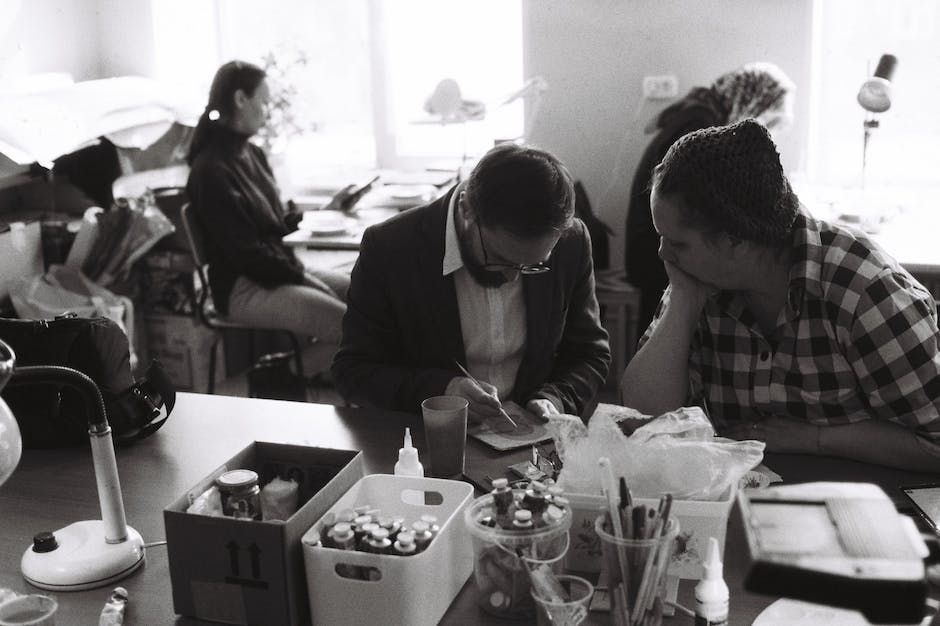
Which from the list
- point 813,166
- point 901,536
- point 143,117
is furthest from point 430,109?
point 901,536

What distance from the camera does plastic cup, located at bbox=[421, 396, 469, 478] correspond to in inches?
60.7

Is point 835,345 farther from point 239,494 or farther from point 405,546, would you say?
point 239,494

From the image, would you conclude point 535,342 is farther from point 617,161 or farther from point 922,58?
point 922,58

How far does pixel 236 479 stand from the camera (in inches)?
50.7

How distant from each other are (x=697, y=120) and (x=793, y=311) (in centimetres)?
202

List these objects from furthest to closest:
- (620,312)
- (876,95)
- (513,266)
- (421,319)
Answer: (620,312), (876,95), (421,319), (513,266)

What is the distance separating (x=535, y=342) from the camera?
212 cm

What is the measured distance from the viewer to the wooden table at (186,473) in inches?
50.1

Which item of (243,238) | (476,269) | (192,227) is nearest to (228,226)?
(243,238)

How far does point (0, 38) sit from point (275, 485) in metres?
3.34

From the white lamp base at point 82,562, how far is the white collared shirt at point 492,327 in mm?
892

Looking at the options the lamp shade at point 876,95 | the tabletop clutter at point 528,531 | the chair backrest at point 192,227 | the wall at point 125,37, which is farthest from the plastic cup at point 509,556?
the wall at point 125,37

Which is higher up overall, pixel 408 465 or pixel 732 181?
pixel 732 181

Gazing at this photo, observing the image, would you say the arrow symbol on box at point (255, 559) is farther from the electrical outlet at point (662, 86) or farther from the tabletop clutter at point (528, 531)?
the electrical outlet at point (662, 86)
